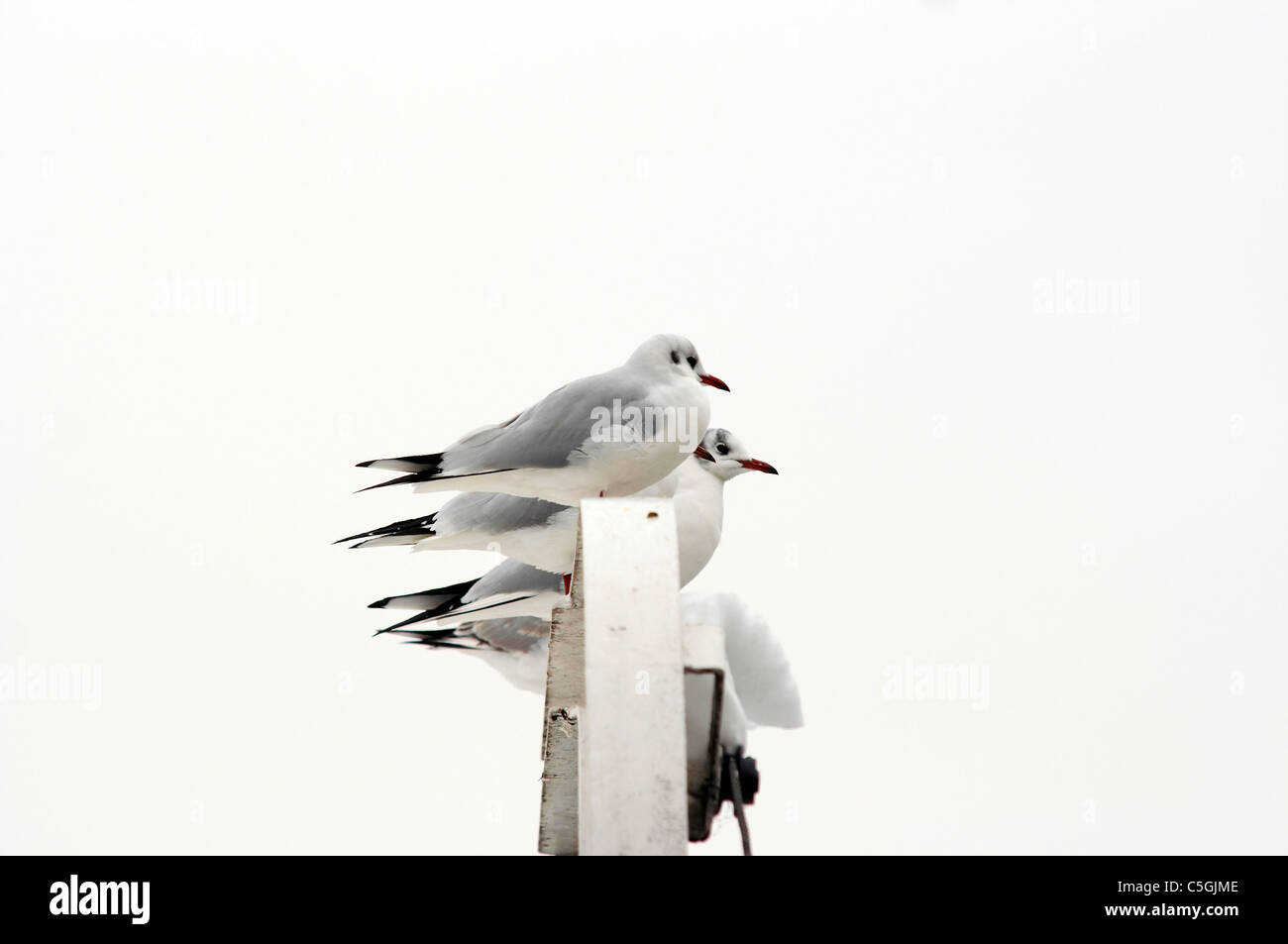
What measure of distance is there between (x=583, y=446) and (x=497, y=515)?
113cm

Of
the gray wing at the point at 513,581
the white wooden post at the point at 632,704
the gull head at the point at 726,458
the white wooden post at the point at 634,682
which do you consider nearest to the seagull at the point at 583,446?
the gull head at the point at 726,458

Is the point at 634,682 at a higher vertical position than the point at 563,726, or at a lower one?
higher

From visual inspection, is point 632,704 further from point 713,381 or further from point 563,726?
point 713,381

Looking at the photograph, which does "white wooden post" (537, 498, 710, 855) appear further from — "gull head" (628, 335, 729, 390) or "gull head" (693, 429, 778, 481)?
"gull head" (693, 429, 778, 481)

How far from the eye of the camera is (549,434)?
5.73 m

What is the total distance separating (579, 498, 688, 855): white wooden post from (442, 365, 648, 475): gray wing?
Result: 8.59 feet

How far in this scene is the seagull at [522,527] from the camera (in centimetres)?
654

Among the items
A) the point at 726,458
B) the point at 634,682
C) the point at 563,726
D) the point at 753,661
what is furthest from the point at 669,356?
the point at 634,682

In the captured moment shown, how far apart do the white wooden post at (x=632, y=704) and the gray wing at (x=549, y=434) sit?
8.59ft

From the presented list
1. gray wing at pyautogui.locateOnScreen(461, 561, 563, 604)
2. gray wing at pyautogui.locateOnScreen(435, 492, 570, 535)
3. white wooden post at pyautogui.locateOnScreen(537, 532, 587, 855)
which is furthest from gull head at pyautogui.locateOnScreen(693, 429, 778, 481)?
white wooden post at pyautogui.locateOnScreen(537, 532, 587, 855)

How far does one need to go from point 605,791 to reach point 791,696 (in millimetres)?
3059

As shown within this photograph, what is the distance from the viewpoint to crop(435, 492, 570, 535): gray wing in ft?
21.7
